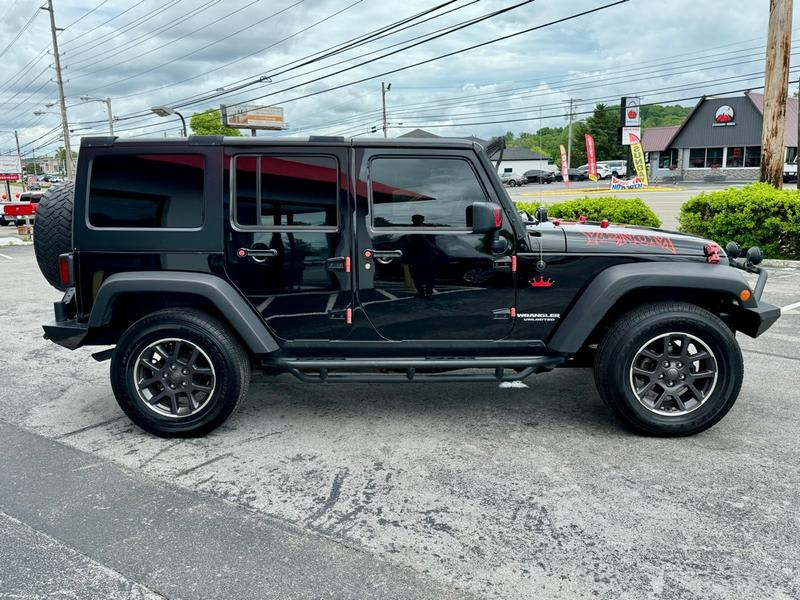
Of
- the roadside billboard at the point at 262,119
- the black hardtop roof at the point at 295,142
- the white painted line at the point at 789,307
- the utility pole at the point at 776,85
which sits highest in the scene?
the roadside billboard at the point at 262,119

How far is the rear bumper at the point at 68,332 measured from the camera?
4148mm

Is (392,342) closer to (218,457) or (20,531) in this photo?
(218,457)

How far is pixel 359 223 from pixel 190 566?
211 centimetres

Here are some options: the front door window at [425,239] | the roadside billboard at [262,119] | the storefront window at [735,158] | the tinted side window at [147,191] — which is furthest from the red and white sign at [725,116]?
the tinted side window at [147,191]

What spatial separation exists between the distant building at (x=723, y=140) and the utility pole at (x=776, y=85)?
4327cm

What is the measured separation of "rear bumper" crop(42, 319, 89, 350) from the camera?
415cm

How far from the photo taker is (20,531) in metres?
3.08

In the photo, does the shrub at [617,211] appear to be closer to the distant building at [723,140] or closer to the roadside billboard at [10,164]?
the roadside billboard at [10,164]

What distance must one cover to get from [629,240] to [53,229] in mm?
3790

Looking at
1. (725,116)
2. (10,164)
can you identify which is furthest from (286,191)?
(725,116)

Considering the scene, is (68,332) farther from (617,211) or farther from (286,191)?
(617,211)

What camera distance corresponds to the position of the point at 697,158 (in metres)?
57.7

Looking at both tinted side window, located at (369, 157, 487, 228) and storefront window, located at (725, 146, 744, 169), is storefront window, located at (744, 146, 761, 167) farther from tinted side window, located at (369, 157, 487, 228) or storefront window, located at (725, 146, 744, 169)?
tinted side window, located at (369, 157, 487, 228)

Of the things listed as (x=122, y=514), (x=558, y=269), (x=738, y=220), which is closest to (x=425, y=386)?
(x=558, y=269)
